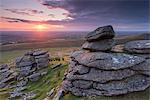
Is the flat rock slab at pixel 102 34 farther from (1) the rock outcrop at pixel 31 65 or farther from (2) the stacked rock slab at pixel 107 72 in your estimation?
(1) the rock outcrop at pixel 31 65

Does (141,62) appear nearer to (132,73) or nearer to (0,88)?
(132,73)

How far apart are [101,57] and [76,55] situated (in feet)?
23.8

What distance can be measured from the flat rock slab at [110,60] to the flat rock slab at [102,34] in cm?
322

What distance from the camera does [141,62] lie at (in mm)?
48125

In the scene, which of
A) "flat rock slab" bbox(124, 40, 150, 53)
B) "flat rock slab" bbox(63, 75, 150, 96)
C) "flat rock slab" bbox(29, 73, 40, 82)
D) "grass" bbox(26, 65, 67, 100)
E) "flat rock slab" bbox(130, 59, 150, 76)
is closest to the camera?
"flat rock slab" bbox(63, 75, 150, 96)

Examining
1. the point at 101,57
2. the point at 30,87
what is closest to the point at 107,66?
the point at 101,57

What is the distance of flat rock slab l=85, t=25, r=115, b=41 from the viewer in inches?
1911

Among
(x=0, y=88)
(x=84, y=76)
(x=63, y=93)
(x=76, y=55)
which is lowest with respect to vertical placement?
(x=0, y=88)

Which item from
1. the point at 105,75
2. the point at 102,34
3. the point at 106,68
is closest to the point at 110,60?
the point at 106,68

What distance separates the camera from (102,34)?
48625 mm

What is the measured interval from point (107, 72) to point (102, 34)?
7.56 m

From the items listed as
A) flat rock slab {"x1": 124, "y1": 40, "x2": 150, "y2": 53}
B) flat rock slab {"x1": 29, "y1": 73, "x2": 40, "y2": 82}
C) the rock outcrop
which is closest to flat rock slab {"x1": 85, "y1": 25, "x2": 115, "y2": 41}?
flat rock slab {"x1": 124, "y1": 40, "x2": 150, "y2": 53}

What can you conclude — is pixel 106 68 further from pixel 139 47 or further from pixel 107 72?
pixel 139 47

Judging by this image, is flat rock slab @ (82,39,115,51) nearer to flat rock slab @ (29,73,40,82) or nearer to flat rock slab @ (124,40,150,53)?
flat rock slab @ (124,40,150,53)
